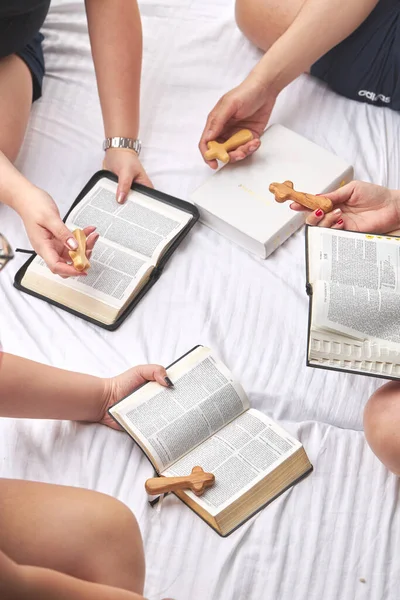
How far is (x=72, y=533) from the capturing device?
0.92 m

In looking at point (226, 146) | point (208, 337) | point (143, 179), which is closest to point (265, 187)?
point (226, 146)

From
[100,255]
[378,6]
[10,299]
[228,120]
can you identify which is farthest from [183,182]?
[378,6]

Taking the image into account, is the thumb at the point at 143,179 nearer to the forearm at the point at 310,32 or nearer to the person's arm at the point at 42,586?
the forearm at the point at 310,32

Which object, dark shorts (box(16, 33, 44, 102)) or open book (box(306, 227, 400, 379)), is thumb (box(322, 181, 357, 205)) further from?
dark shorts (box(16, 33, 44, 102))

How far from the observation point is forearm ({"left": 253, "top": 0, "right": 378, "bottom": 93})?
58.2 inches

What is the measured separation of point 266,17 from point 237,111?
11.2 inches

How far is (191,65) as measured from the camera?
1.70 meters

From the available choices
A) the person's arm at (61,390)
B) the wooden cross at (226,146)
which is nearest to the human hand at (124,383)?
the person's arm at (61,390)

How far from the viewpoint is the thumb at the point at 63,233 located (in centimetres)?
121

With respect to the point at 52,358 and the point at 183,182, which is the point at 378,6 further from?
the point at 52,358

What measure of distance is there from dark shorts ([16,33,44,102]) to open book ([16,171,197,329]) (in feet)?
0.86

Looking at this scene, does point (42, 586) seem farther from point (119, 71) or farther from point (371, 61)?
point (371, 61)

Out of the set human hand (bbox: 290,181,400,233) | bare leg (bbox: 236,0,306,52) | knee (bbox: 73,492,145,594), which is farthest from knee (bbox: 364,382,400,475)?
bare leg (bbox: 236,0,306,52)

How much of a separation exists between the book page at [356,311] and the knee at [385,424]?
9 centimetres
